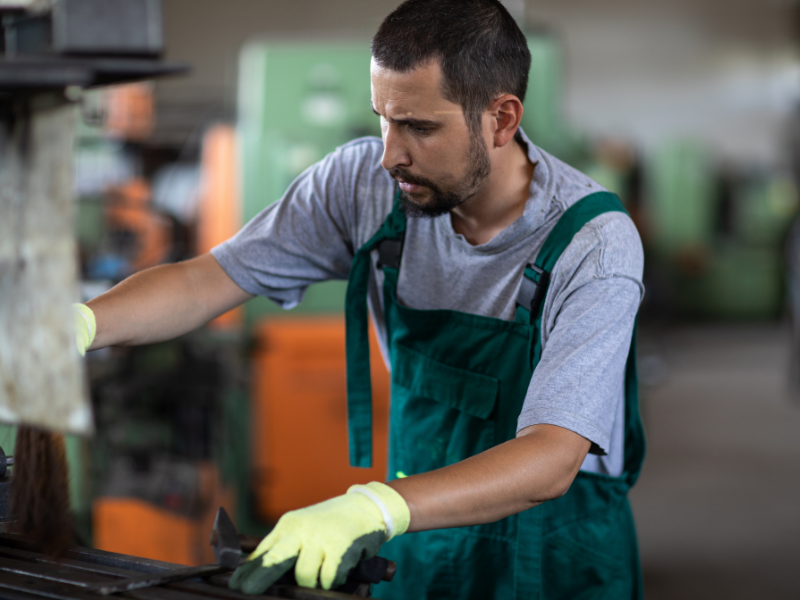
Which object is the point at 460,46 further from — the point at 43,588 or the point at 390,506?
the point at 43,588

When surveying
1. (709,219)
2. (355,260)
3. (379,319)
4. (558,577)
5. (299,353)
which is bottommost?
(709,219)

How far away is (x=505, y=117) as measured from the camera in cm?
111

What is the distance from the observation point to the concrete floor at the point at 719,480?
8.65ft

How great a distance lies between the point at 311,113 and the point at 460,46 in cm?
181

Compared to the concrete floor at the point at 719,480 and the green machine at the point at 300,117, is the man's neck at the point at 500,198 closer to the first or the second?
Answer: the green machine at the point at 300,117

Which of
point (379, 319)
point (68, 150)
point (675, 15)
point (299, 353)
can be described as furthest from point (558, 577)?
point (675, 15)

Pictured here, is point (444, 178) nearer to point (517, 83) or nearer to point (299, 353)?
point (517, 83)

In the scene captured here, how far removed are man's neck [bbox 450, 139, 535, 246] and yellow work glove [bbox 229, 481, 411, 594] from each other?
47 cm

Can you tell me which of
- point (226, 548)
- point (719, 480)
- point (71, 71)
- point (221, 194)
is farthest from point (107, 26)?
point (719, 480)

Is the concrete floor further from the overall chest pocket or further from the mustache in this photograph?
the mustache

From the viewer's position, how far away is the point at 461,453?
1.15 meters

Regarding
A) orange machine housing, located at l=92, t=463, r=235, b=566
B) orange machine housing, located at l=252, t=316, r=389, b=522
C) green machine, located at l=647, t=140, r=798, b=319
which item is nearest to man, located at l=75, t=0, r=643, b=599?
orange machine housing, located at l=92, t=463, r=235, b=566

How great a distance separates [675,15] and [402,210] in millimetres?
8511

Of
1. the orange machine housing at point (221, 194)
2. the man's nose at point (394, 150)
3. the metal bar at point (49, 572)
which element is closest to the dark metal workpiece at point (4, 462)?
the metal bar at point (49, 572)
